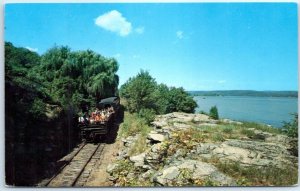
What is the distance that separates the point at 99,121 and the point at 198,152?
5.77ft

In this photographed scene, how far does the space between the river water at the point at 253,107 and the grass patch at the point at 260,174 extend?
726 millimetres

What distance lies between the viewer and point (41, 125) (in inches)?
282

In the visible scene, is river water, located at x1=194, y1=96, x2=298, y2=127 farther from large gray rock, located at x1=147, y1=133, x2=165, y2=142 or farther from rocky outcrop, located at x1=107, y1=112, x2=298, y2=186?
large gray rock, located at x1=147, y1=133, x2=165, y2=142

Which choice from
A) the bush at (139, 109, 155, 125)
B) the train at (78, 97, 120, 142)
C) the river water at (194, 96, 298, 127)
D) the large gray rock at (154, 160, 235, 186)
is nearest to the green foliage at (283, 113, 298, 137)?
the river water at (194, 96, 298, 127)

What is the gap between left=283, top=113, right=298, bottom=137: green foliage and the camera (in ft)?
22.8

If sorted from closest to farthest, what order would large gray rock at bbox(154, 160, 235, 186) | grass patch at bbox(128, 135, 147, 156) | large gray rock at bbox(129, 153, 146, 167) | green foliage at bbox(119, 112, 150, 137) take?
large gray rock at bbox(154, 160, 235, 186)
large gray rock at bbox(129, 153, 146, 167)
grass patch at bbox(128, 135, 147, 156)
green foliage at bbox(119, 112, 150, 137)

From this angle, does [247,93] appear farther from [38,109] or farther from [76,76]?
[38,109]

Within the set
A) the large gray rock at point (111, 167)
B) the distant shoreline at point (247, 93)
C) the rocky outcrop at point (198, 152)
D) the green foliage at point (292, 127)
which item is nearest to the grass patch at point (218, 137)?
the rocky outcrop at point (198, 152)

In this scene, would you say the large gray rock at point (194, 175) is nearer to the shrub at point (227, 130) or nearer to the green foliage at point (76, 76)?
the shrub at point (227, 130)

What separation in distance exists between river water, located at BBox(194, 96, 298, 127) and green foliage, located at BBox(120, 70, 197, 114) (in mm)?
221

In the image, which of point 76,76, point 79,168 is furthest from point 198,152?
point 76,76

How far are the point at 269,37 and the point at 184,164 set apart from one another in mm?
2382

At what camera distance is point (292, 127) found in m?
6.98

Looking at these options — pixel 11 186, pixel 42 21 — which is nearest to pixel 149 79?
pixel 42 21
